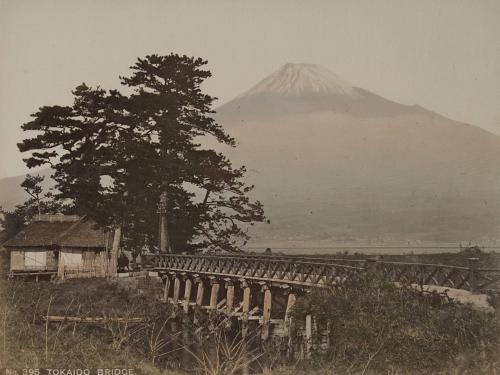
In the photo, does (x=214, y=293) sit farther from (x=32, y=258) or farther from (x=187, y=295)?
(x=32, y=258)

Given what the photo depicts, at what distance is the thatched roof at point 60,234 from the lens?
115ft

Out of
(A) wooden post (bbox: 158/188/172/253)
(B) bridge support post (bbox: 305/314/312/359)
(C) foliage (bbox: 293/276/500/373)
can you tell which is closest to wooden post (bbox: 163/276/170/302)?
(A) wooden post (bbox: 158/188/172/253)

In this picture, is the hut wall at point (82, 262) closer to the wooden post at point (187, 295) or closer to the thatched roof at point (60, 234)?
the thatched roof at point (60, 234)

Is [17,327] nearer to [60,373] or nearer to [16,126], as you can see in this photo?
[60,373]

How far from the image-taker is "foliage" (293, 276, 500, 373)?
1227 centimetres

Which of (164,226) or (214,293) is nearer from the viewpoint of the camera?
(214,293)

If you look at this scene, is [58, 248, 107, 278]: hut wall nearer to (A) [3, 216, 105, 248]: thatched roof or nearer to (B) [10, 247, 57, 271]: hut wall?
(A) [3, 216, 105, 248]: thatched roof

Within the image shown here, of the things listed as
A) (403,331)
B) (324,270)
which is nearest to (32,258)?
(324,270)

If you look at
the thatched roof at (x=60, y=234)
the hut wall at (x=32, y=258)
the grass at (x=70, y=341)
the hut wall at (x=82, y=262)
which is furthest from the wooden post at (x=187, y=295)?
the hut wall at (x=32, y=258)

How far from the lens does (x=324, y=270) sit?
20062 mm

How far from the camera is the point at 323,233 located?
137250 mm

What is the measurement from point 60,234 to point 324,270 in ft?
72.6

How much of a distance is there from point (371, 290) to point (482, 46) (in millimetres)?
7807

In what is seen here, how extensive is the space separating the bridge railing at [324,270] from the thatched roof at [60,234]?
14.1 feet
